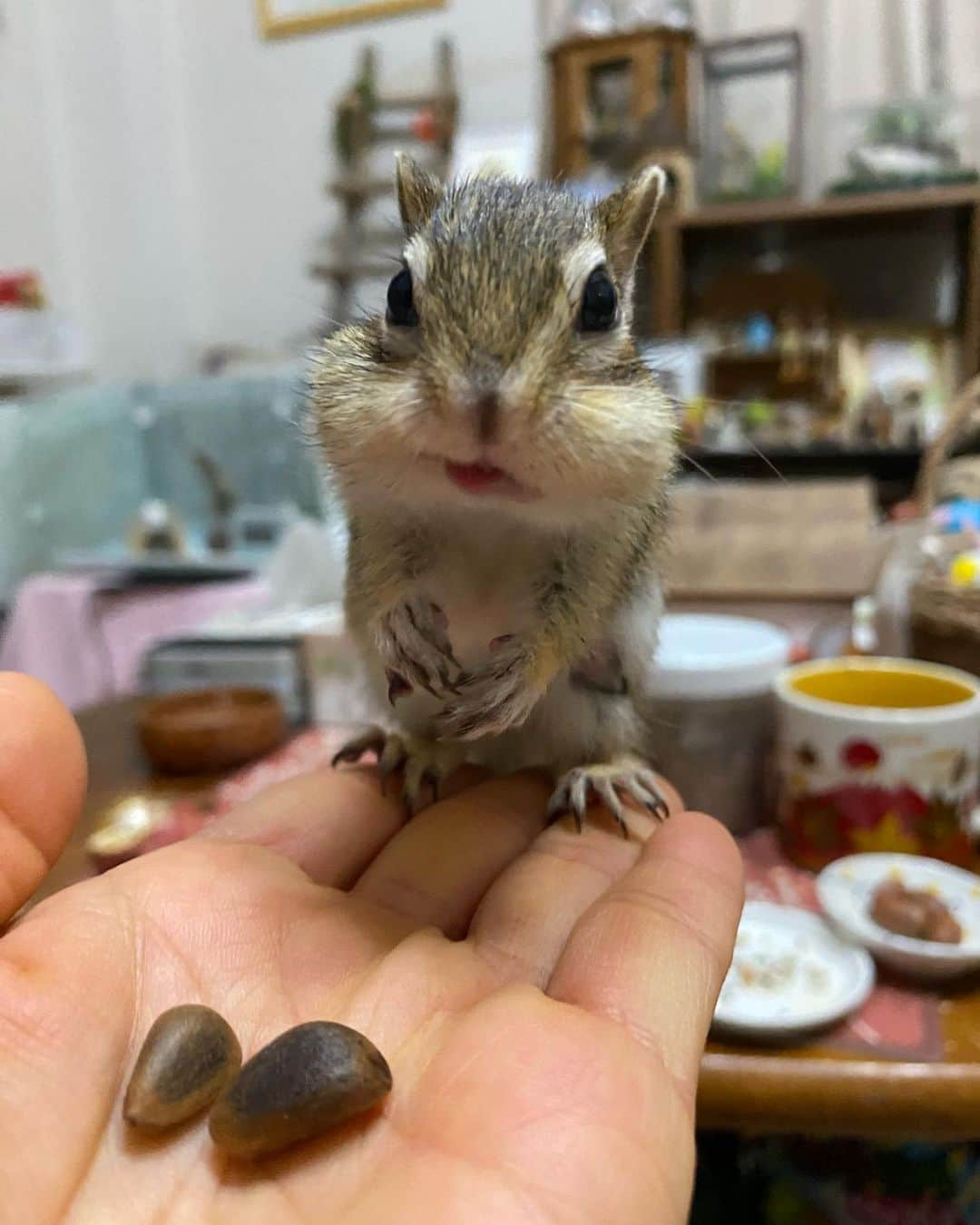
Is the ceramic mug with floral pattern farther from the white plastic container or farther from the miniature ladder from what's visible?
the miniature ladder

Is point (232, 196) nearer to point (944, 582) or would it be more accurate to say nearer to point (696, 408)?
point (696, 408)

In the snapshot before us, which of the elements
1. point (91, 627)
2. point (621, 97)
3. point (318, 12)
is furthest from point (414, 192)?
point (318, 12)

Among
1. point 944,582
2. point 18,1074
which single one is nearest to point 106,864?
point 18,1074

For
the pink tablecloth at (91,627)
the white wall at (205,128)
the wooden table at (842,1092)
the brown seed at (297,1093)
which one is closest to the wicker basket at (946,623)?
the wooden table at (842,1092)

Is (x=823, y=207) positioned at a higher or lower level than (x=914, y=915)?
higher

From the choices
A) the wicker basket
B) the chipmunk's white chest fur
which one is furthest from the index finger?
the wicker basket

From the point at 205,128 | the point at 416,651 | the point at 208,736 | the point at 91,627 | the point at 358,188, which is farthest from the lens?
the point at 205,128

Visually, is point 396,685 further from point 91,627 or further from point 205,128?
point 205,128
